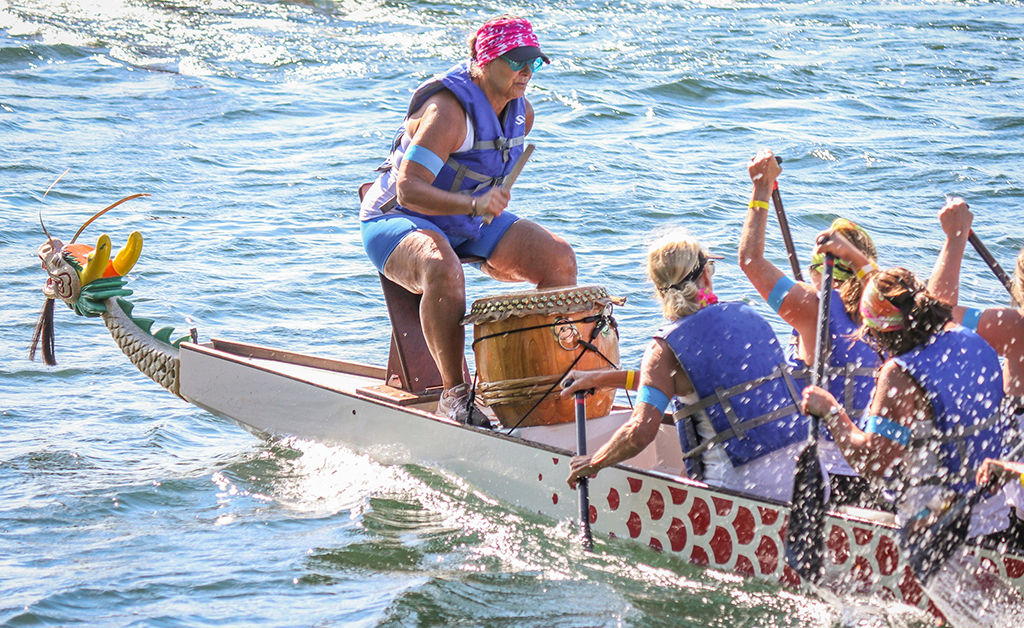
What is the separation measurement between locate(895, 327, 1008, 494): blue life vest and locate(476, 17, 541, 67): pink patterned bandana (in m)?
2.37

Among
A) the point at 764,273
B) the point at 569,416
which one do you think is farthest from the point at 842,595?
the point at 569,416

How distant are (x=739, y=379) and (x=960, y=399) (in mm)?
832

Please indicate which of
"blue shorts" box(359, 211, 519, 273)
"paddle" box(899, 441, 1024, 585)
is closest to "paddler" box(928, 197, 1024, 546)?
"paddle" box(899, 441, 1024, 585)

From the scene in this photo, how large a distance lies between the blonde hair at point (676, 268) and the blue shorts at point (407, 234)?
4.87 ft

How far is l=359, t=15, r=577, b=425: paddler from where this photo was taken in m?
5.12

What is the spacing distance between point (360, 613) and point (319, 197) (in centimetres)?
882

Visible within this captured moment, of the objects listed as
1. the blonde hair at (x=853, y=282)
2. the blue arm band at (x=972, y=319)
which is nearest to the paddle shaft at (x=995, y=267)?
the blue arm band at (x=972, y=319)

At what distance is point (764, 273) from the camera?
448cm

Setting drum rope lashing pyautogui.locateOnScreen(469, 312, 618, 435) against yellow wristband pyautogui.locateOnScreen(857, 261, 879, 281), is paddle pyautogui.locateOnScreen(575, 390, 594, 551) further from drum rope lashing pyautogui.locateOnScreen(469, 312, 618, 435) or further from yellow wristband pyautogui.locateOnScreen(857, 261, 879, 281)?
yellow wristband pyautogui.locateOnScreen(857, 261, 879, 281)

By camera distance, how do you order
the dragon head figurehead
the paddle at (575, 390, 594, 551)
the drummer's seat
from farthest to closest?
the dragon head figurehead < the drummer's seat < the paddle at (575, 390, 594, 551)

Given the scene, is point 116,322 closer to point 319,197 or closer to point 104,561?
point 104,561

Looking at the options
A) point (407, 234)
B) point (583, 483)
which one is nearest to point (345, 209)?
point (407, 234)

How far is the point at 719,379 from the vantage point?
418 cm

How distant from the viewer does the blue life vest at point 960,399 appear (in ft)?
11.7
